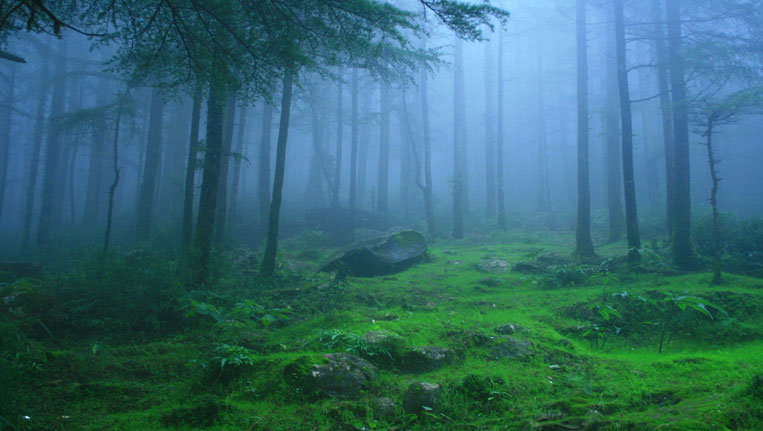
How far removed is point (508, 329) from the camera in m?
5.52

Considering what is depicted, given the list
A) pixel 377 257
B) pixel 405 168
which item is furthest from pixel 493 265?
pixel 405 168

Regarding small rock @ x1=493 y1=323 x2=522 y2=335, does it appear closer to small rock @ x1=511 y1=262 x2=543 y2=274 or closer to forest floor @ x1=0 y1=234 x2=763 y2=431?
forest floor @ x1=0 y1=234 x2=763 y2=431

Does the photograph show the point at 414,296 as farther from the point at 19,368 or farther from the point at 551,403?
the point at 19,368

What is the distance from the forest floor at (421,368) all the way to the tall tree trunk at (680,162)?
2.14 metres

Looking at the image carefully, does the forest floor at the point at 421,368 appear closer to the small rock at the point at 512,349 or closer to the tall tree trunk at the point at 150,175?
the small rock at the point at 512,349

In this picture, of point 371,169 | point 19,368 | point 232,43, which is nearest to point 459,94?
point 232,43

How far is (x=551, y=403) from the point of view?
335 cm

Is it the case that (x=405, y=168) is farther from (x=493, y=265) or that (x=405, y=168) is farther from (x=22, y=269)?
(x=22, y=269)

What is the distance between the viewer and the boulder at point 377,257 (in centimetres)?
1155

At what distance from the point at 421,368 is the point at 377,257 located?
282 inches

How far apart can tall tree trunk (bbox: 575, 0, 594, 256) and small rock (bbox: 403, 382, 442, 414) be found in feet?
34.5

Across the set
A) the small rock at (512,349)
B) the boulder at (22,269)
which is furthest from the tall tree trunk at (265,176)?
the small rock at (512,349)

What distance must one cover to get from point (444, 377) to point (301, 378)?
1.59 m

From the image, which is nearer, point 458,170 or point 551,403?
point 551,403
